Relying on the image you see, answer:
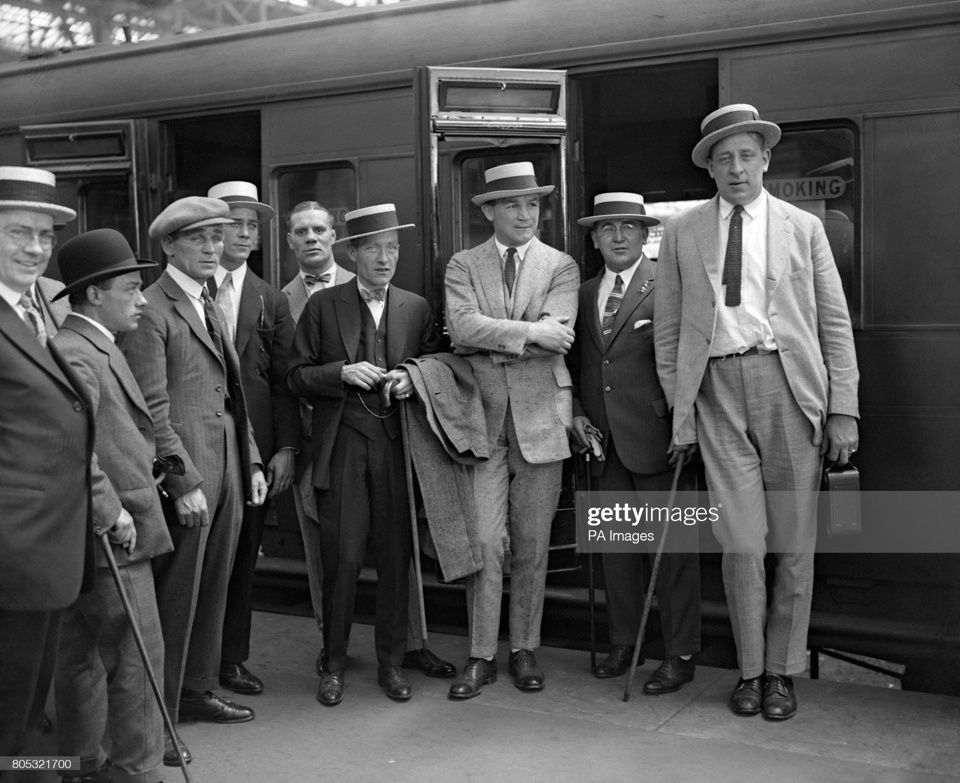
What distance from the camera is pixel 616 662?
5109mm

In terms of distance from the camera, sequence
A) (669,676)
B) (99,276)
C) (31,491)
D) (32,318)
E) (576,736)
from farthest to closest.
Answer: (669,676) → (576,736) → (99,276) → (32,318) → (31,491)

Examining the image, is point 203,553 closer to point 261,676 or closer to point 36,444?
point 261,676

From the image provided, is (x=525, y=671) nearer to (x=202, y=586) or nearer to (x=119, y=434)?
(x=202, y=586)

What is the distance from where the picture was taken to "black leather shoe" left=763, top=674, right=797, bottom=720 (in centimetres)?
449

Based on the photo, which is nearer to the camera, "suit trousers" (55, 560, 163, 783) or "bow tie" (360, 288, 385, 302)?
"suit trousers" (55, 560, 163, 783)

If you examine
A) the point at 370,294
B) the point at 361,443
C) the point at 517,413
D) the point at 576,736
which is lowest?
the point at 576,736

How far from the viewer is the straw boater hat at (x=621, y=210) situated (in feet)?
16.7

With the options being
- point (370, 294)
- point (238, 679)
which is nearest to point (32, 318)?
point (370, 294)

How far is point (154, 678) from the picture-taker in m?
3.76

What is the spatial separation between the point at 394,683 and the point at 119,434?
1718mm

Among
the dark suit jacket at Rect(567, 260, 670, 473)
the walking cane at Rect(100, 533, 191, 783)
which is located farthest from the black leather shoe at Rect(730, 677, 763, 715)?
the walking cane at Rect(100, 533, 191, 783)

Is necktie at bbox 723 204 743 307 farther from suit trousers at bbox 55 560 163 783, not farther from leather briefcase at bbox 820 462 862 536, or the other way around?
suit trousers at bbox 55 560 163 783

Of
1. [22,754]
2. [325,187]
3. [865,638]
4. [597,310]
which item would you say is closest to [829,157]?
[597,310]

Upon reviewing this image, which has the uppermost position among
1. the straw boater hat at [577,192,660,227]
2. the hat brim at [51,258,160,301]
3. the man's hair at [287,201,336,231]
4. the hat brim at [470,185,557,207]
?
the man's hair at [287,201,336,231]
